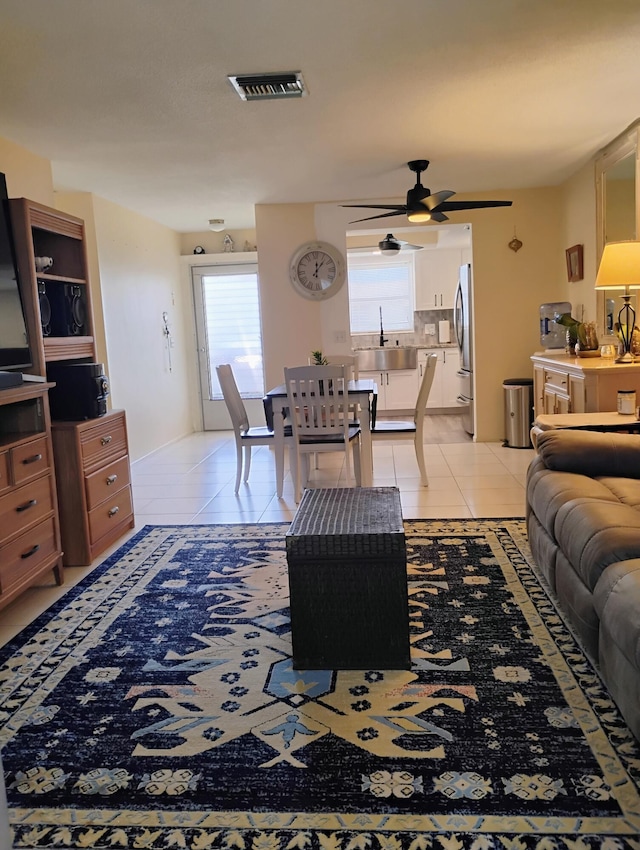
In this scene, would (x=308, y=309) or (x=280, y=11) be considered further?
(x=308, y=309)

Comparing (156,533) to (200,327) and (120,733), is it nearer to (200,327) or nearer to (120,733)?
(120,733)

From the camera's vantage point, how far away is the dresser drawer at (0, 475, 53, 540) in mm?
2867

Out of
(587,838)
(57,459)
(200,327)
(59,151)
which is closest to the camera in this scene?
(587,838)

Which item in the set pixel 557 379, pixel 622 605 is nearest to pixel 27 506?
pixel 622 605

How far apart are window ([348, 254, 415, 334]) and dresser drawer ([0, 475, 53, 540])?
6965 millimetres

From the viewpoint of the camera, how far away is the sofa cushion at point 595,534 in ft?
6.81

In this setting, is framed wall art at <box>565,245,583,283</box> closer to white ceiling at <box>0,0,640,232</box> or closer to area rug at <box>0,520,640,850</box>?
white ceiling at <box>0,0,640,232</box>

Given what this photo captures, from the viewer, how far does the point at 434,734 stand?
192 centimetres

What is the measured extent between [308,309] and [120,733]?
208 inches

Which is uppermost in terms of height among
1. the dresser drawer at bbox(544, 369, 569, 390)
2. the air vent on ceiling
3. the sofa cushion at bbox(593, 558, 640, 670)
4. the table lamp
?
the air vent on ceiling

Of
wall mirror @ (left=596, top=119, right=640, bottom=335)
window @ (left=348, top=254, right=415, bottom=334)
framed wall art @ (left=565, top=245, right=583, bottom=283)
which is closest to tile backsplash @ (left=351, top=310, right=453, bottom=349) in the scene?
window @ (left=348, top=254, right=415, bottom=334)

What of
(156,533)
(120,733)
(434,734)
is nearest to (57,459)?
(156,533)

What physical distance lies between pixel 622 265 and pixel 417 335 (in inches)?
234

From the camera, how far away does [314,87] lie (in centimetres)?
348
